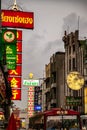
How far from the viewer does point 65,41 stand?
335 ft

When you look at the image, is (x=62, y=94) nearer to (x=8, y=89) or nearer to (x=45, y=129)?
(x=8, y=89)

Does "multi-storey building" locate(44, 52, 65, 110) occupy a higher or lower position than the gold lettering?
lower

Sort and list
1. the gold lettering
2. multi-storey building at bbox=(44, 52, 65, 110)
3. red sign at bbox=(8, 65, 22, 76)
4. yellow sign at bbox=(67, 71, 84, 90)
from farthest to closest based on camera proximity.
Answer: multi-storey building at bbox=(44, 52, 65, 110)
yellow sign at bbox=(67, 71, 84, 90)
red sign at bbox=(8, 65, 22, 76)
the gold lettering

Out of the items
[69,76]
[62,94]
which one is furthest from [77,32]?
[69,76]

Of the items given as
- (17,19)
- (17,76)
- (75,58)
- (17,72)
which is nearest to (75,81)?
(17,76)

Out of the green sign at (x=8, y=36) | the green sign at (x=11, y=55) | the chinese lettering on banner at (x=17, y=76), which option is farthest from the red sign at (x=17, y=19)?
the chinese lettering on banner at (x=17, y=76)

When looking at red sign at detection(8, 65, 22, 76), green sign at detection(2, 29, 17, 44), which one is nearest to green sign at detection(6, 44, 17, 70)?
green sign at detection(2, 29, 17, 44)

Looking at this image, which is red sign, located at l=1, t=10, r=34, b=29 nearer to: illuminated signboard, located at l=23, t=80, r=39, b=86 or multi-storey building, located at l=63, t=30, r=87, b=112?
multi-storey building, located at l=63, t=30, r=87, b=112

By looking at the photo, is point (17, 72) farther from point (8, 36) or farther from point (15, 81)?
point (8, 36)

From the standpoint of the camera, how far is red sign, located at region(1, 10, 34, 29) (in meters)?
28.2

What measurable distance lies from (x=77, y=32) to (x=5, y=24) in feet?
220

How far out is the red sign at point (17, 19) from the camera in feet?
92.4

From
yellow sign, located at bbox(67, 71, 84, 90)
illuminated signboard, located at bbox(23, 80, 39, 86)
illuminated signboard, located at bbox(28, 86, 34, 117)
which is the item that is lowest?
illuminated signboard, located at bbox(28, 86, 34, 117)

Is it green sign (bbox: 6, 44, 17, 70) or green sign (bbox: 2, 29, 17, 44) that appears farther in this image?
green sign (bbox: 6, 44, 17, 70)
